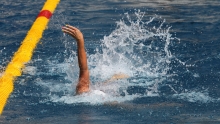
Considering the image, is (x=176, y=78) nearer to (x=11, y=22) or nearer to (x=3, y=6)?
(x=11, y=22)

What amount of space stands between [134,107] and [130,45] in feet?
8.84

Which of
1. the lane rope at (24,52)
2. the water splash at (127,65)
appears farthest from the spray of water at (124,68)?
the lane rope at (24,52)

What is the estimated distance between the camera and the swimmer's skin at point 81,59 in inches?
256

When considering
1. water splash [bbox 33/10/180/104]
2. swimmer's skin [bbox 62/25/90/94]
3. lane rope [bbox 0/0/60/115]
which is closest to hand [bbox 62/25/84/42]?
swimmer's skin [bbox 62/25/90/94]

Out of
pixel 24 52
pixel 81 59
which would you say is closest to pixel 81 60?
pixel 81 59

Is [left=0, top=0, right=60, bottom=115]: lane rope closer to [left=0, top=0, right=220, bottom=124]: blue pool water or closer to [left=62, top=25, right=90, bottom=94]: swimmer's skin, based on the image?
[left=0, top=0, right=220, bottom=124]: blue pool water

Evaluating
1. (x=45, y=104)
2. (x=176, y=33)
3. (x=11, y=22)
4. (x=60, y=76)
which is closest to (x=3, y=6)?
(x=11, y=22)

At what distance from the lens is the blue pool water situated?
6.30 metres

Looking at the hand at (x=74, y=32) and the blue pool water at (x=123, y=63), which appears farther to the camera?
the hand at (x=74, y=32)

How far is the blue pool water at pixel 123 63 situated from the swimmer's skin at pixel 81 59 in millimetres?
95

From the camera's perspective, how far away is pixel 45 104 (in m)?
6.61

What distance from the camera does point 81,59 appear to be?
6.54 meters

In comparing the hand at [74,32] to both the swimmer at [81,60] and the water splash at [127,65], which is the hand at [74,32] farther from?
the water splash at [127,65]

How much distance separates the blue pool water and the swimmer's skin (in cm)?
10
